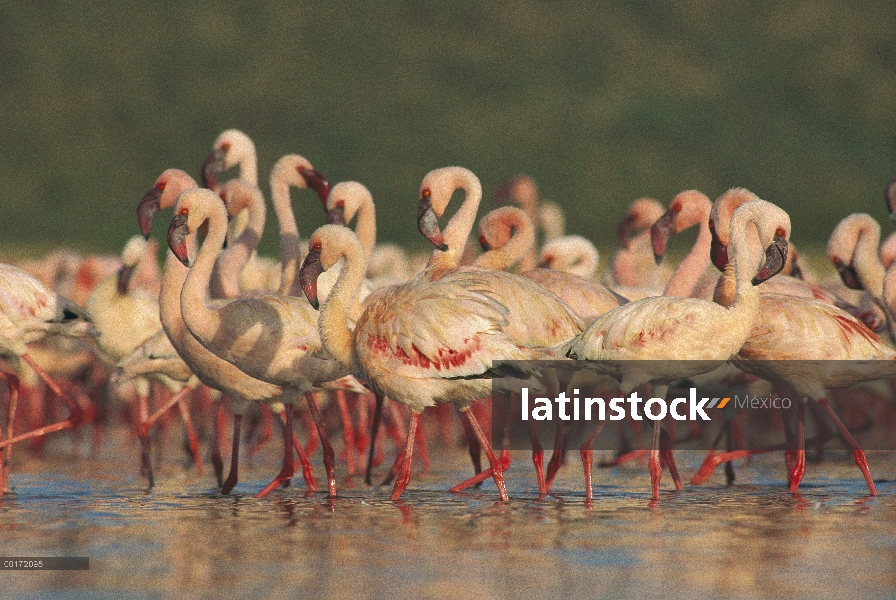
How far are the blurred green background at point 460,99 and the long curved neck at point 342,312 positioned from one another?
6422 cm

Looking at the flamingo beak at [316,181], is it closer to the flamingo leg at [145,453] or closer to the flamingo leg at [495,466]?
the flamingo leg at [145,453]

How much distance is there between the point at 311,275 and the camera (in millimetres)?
8391

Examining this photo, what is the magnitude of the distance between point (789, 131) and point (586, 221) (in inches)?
586

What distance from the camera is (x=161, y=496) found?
8.94 metres

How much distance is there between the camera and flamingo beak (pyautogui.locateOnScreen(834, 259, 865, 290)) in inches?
426

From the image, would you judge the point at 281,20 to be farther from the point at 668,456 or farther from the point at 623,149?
the point at 668,456

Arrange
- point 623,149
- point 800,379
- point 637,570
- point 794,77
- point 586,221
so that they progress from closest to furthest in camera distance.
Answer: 1. point 637,570
2. point 800,379
3. point 586,221
4. point 623,149
5. point 794,77

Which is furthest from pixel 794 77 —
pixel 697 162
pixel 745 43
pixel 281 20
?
pixel 281 20

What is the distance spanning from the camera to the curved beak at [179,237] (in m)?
8.89

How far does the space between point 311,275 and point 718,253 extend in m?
2.59

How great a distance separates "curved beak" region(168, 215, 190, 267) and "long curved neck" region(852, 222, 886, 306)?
465 centimetres

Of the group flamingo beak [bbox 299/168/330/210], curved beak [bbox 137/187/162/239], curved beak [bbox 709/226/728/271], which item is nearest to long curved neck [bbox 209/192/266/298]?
flamingo beak [bbox 299/168/330/210]

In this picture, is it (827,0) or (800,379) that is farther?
(827,0)

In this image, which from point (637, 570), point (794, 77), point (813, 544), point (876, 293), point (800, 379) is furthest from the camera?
point (794, 77)
